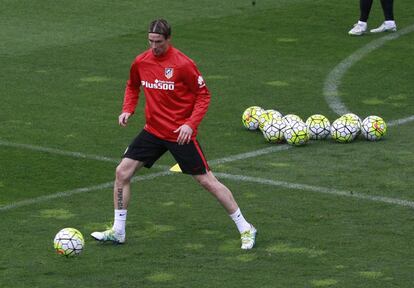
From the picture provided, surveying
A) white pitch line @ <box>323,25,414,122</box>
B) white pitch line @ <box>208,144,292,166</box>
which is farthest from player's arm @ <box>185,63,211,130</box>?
white pitch line @ <box>323,25,414,122</box>

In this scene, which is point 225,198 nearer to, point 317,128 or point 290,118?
point 290,118

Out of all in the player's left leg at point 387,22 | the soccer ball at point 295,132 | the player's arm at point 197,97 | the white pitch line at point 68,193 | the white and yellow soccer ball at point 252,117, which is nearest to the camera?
the player's arm at point 197,97

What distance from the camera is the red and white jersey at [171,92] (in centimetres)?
1147

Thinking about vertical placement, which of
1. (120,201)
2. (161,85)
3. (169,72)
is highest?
(169,72)

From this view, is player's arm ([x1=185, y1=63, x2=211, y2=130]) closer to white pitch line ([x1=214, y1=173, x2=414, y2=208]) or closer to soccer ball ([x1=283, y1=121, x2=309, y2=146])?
white pitch line ([x1=214, y1=173, x2=414, y2=208])

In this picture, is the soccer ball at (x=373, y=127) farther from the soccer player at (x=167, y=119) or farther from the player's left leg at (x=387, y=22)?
the player's left leg at (x=387, y=22)

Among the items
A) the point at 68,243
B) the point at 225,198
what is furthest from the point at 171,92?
the point at 68,243

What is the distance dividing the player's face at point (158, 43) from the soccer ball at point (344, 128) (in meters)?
4.72

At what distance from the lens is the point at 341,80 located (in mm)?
19312

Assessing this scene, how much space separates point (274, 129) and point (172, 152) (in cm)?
414

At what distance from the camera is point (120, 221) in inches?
464

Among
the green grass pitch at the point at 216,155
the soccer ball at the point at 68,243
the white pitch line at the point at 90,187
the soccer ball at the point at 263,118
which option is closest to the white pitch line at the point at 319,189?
the green grass pitch at the point at 216,155

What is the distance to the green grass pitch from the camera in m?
11.1

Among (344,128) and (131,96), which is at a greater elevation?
(131,96)
